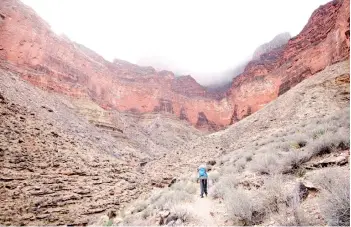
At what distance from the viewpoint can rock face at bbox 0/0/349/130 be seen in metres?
35.9

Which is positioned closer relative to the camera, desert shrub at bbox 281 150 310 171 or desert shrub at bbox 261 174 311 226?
desert shrub at bbox 261 174 311 226

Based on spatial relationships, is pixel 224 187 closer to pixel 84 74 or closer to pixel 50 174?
pixel 50 174

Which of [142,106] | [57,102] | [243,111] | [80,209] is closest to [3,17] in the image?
[57,102]

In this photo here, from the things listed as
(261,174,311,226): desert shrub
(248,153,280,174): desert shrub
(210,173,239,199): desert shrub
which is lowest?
(261,174,311,226): desert shrub

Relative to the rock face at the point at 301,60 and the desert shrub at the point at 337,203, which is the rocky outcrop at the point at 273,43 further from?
the desert shrub at the point at 337,203

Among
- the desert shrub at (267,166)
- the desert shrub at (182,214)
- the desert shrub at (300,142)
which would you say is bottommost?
the desert shrub at (182,214)

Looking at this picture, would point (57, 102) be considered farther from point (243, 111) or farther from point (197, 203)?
point (243, 111)

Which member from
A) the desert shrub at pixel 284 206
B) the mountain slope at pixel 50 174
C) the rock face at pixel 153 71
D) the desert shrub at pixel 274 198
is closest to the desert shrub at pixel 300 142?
the desert shrub at pixel 284 206

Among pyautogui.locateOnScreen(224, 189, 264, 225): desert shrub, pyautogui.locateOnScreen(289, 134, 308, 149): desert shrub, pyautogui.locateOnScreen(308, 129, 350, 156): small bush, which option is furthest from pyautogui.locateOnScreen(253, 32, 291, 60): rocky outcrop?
pyautogui.locateOnScreen(224, 189, 264, 225): desert shrub

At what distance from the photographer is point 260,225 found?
15.5ft

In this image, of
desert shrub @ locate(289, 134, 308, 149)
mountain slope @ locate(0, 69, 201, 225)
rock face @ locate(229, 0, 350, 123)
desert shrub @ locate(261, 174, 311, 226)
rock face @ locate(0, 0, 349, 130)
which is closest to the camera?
desert shrub @ locate(261, 174, 311, 226)

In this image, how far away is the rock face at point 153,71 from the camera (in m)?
35.9

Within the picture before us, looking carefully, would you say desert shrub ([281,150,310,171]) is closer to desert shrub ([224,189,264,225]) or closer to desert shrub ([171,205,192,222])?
desert shrub ([224,189,264,225])

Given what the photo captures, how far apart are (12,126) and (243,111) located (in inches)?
1957
